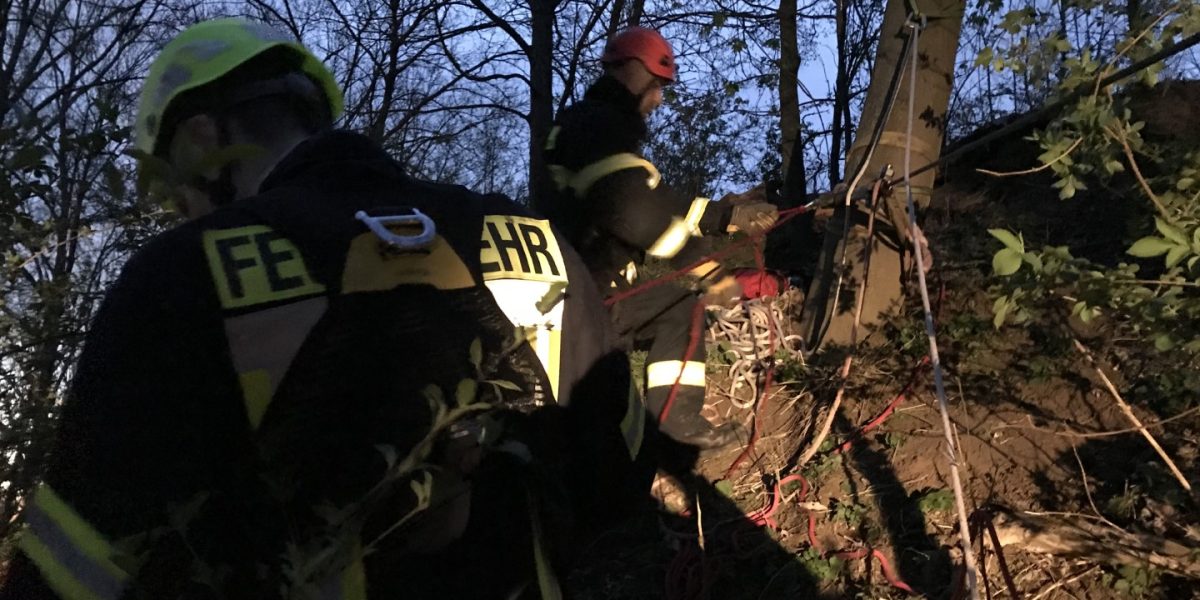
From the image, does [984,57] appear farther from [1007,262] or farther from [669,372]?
[669,372]

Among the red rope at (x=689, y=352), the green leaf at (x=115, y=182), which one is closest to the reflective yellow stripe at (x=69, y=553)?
the green leaf at (x=115, y=182)

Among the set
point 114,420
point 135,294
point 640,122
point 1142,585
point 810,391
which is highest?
point 640,122

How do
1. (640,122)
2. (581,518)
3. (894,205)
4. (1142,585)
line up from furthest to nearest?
1. (894,205)
2. (640,122)
3. (1142,585)
4. (581,518)

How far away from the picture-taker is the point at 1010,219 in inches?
228

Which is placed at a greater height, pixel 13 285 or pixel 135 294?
pixel 13 285

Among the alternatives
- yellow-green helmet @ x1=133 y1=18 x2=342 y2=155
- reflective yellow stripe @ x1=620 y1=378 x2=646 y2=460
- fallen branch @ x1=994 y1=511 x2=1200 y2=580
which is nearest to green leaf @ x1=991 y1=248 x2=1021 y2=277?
reflective yellow stripe @ x1=620 y1=378 x2=646 y2=460

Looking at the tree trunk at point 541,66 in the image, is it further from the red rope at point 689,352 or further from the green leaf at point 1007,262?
the green leaf at point 1007,262

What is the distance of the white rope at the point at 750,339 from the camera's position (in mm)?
5270

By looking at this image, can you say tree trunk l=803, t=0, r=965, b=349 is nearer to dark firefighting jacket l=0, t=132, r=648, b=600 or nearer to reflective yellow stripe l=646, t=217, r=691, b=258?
reflective yellow stripe l=646, t=217, r=691, b=258

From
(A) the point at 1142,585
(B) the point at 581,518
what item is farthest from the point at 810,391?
(B) the point at 581,518

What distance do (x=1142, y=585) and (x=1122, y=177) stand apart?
2963 mm

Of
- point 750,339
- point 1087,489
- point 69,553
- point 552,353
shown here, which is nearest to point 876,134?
point 750,339

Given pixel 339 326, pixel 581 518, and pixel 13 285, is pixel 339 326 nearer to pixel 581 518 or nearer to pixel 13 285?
pixel 581 518

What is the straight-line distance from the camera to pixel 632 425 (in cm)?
170
